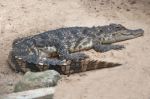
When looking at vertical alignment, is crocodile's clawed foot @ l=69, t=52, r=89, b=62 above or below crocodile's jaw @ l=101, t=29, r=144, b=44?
below

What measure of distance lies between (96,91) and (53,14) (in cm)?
339

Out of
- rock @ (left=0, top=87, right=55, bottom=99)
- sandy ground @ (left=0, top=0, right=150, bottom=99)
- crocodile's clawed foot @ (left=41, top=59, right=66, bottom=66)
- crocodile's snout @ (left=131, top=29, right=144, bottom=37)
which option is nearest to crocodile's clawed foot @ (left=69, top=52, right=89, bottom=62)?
crocodile's clawed foot @ (left=41, top=59, right=66, bottom=66)

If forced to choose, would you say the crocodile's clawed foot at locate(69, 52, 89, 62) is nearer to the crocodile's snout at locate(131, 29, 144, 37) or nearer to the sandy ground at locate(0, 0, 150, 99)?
the sandy ground at locate(0, 0, 150, 99)

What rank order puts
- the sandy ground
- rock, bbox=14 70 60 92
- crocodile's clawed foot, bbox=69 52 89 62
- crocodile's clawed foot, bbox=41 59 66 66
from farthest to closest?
crocodile's clawed foot, bbox=69 52 89 62, crocodile's clawed foot, bbox=41 59 66 66, the sandy ground, rock, bbox=14 70 60 92

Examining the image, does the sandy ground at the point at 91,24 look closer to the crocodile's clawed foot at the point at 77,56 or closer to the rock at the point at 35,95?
the crocodile's clawed foot at the point at 77,56

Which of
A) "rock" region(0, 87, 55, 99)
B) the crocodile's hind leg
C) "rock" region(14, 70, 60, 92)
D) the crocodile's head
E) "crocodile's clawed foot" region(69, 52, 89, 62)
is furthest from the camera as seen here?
the crocodile's head

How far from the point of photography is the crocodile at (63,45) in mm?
6480

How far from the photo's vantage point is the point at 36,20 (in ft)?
27.9

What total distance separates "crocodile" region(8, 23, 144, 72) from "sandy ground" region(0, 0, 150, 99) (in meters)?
0.20

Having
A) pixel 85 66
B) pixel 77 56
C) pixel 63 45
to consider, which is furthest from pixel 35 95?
pixel 63 45

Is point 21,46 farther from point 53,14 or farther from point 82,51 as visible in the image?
point 53,14

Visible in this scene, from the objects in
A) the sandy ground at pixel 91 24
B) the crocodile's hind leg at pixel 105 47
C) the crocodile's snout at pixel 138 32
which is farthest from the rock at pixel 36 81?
the crocodile's snout at pixel 138 32

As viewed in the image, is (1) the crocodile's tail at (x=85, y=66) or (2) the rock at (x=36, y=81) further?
(1) the crocodile's tail at (x=85, y=66)

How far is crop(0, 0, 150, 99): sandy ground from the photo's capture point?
576cm
